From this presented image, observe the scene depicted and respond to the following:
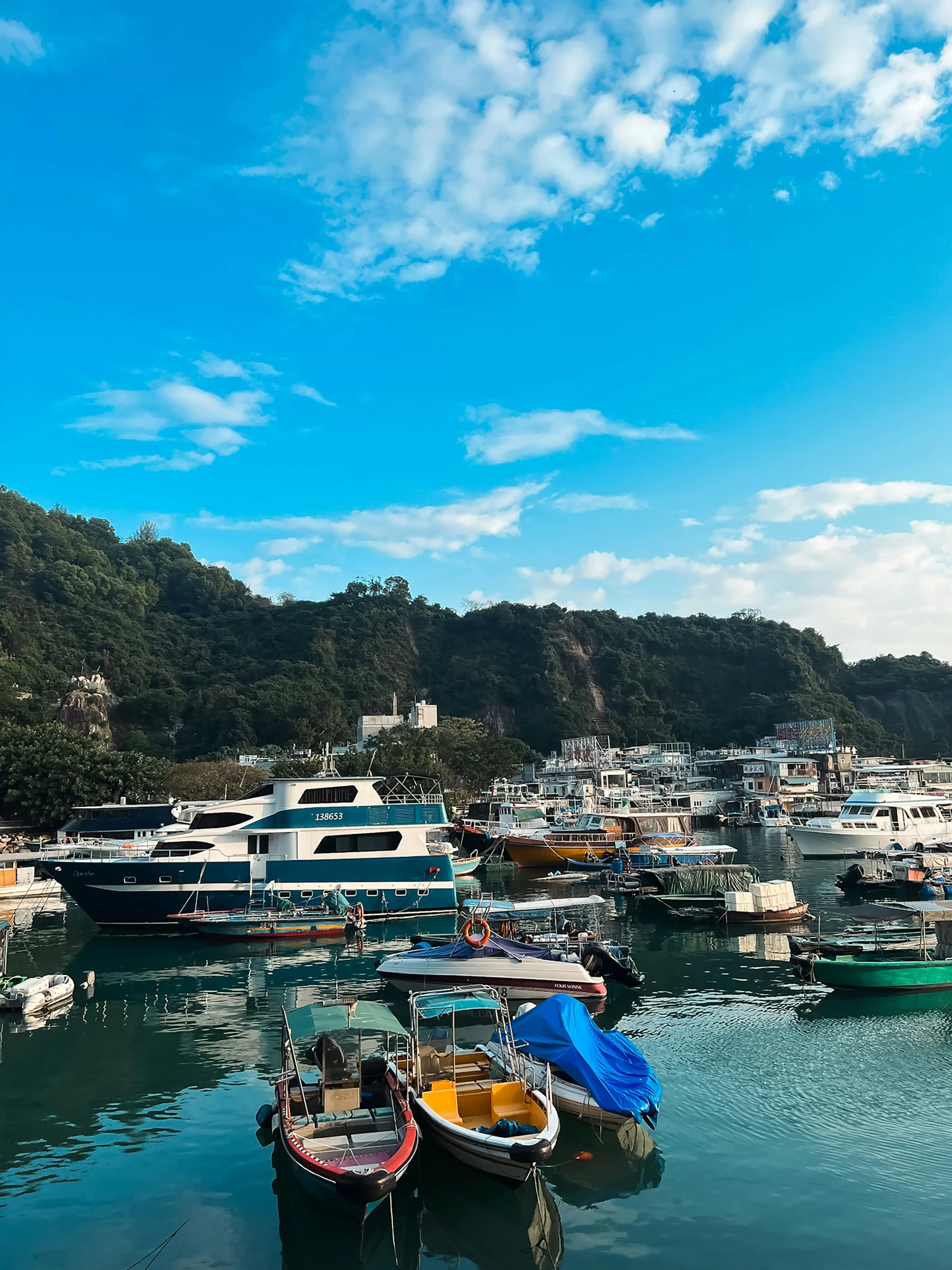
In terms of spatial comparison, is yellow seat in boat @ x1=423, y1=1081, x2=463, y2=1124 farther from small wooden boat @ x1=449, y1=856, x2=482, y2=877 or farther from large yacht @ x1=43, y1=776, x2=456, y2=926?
small wooden boat @ x1=449, y1=856, x2=482, y2=877

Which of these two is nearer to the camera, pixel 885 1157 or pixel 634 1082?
pixel 885 1157

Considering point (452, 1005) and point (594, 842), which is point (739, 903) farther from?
point (594, 842)

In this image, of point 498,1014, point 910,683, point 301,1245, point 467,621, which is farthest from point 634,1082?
point 910,683

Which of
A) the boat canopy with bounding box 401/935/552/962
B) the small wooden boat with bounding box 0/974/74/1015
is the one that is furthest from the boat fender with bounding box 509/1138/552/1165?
the small wooden boat with bounding box 0/974/74/1015

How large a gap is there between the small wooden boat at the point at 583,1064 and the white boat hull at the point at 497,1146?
1.58 metres

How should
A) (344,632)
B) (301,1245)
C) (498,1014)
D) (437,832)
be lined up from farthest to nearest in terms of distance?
(344,632), (437,832), (498,1014), (301,1245)

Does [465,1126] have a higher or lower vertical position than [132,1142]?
higher

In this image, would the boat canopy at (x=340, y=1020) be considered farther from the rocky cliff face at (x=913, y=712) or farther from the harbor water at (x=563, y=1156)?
the rocky cliff face at (x=913, y=712)

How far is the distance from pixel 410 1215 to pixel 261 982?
13.6 meters

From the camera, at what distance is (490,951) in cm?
1894

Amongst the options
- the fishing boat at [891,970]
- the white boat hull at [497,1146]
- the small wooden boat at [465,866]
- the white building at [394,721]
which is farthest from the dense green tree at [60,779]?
the white building at [394,721]

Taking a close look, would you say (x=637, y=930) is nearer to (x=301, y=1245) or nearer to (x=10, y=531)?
(x=301, y=1245)

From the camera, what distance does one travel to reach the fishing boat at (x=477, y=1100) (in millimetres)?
9867

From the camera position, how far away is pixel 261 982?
22703mm
